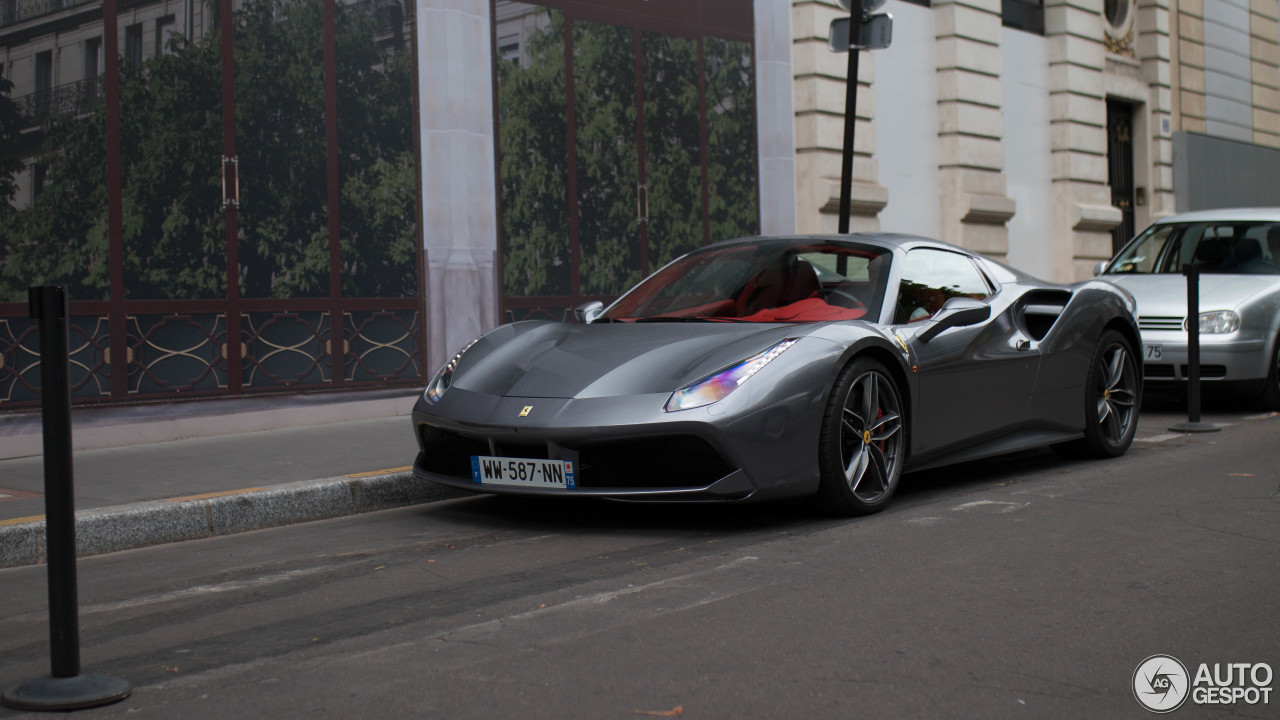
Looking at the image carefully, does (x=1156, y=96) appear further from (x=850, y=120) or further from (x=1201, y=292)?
(x=850, y=120)

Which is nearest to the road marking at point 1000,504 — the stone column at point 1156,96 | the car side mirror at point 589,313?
the car side mirror at point 589,313

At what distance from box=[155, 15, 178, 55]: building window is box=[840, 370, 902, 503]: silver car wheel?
6018 millimetres

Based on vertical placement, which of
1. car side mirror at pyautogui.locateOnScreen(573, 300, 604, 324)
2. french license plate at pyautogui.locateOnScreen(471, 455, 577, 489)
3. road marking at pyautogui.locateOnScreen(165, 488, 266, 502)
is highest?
car side mirror at pyautogui.locateOnScreen(573, 300, 604, 324)

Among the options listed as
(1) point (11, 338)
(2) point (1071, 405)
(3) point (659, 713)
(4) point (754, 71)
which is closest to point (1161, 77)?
(4) point (754, 71)

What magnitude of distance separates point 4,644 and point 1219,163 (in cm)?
2261

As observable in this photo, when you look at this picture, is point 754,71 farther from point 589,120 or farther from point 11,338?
point 11,338

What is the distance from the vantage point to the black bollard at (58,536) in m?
3.06

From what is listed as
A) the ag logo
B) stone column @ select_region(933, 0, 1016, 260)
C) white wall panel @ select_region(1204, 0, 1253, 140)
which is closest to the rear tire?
the ag logo

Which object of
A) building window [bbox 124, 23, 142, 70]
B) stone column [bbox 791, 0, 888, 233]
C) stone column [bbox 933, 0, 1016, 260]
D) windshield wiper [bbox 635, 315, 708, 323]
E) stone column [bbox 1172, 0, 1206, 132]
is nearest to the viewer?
windshield wiper [bbox 635, 315, 708, 323]

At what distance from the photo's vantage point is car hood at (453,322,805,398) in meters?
5.16

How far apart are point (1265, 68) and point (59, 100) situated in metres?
23.0

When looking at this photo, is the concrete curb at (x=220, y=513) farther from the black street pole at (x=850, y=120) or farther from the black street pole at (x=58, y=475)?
the black street pole at (x=850, y=120)

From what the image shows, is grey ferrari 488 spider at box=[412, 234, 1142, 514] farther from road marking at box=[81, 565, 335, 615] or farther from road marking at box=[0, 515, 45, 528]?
road marking at box=[0, 515, 45, 528]

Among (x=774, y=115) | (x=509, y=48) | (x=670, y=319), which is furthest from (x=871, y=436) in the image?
(x=774, y=115)
